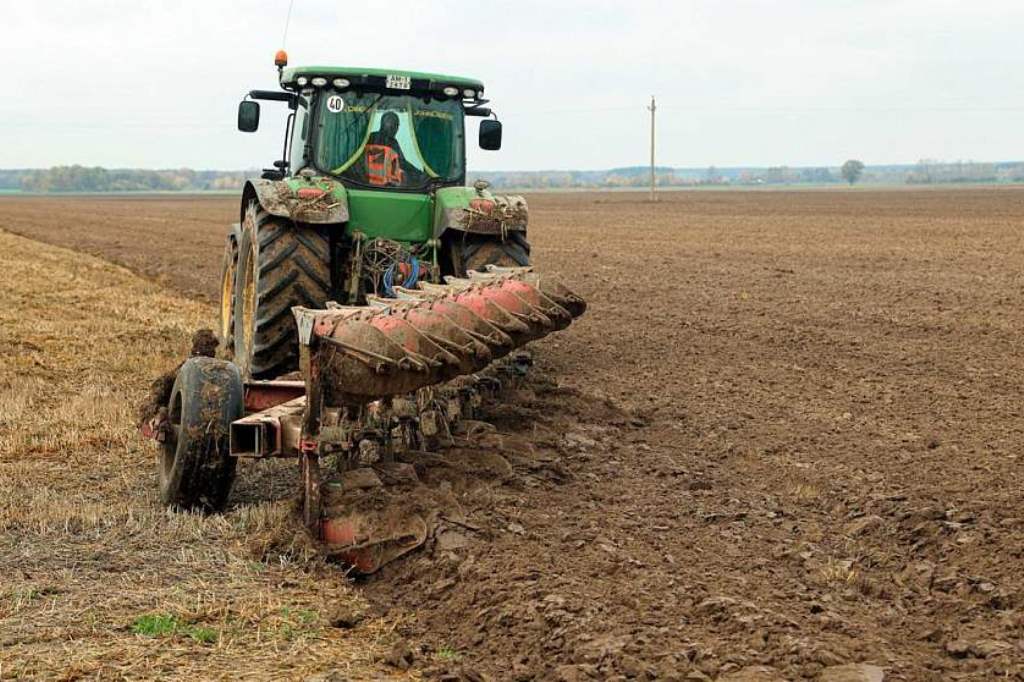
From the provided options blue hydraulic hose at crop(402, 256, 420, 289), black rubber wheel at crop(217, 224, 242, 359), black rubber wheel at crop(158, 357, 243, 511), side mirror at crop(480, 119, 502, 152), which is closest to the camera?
black rubber wheel at crop(158, 357, 243, 511)

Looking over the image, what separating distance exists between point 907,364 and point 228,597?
5.96m

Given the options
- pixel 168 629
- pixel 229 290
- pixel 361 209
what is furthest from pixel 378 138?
pixel 168 629

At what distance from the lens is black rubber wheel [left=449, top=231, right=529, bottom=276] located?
26.5 feet

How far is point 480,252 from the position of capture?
8109mm

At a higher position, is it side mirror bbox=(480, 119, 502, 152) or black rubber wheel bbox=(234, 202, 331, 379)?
side mirror bbox=(480, 119, 502, 152)

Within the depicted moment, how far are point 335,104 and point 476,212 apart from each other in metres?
1.20

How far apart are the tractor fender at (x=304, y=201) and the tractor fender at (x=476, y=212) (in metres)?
0.61

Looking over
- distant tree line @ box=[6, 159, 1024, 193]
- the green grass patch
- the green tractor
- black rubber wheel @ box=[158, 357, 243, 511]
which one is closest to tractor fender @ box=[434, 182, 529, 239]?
the green tractor

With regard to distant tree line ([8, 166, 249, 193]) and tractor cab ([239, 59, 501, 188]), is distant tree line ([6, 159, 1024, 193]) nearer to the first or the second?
distant tree line ([8, 166, 249, 193])

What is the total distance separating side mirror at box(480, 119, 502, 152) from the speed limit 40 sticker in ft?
3.31

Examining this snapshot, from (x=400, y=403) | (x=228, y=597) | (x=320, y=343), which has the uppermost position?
(x=320, y=343)

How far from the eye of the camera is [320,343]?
528cm

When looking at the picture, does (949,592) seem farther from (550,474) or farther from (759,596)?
(550,474)

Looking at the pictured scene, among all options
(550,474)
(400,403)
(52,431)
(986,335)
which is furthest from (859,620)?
(986,335)
